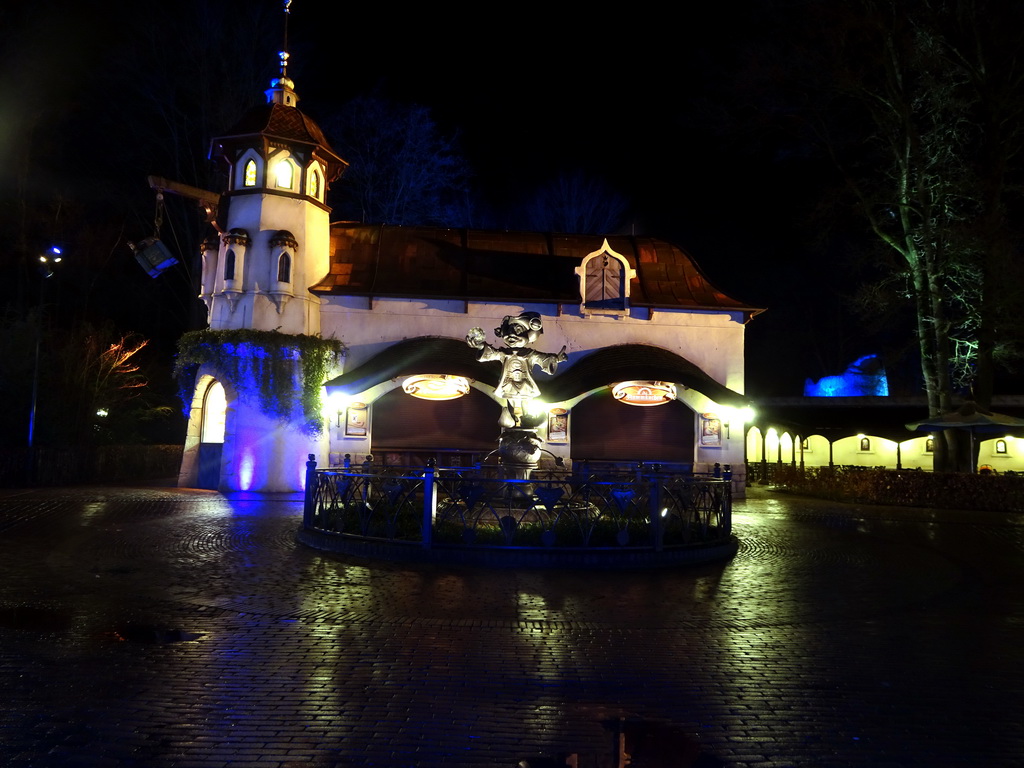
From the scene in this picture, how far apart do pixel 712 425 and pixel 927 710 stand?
18655 mm

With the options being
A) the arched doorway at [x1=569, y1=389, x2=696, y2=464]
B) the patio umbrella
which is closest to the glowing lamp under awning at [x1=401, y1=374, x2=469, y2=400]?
the arched doorway at [x1=569, y1=389, x2=696, y2=464]

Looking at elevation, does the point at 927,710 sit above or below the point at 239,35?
below

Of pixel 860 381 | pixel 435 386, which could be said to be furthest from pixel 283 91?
pixel 860 381

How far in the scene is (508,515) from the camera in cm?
A: 1099

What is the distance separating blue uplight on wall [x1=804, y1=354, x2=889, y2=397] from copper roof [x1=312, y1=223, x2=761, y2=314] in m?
23.8

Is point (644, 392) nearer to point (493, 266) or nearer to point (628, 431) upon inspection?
point (628, 431)

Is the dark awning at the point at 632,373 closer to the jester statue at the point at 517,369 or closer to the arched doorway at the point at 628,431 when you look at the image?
the arched doorway at the point at 628,431

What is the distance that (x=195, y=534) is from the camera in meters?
13.3

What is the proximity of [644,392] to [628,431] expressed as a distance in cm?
174

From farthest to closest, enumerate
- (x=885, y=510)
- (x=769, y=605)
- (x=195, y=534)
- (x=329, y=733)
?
(x=885, y=510) < (x=195, y=534) < (x=769, y=605) < (x=329, y=733)

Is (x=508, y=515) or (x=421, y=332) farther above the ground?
(x=421, y=332)

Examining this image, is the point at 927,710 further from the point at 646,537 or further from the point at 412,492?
the point at 412,492

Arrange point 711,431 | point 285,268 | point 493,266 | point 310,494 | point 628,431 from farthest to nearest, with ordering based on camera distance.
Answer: point 493,266 → point 628,431 → point 711,431 → point 285,268 → point 310,494

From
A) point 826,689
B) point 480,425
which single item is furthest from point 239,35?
point 826,689
